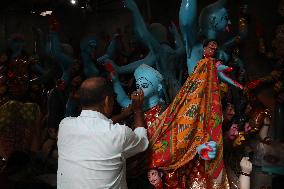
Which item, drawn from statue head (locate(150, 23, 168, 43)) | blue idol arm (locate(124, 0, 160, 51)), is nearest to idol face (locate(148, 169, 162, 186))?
blue idol arm (locate(124, 0, 160, 51))

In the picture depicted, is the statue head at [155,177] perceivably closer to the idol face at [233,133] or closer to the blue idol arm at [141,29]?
the idol face at [233,133]

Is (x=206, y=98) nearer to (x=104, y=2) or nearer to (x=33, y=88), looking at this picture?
(x=33, y=88)

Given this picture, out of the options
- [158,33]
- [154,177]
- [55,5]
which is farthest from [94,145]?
[55,5]

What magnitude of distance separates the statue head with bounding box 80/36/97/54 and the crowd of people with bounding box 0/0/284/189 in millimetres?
11

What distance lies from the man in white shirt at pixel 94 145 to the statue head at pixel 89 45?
78.5 inches

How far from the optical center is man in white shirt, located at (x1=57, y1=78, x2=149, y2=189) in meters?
2.09

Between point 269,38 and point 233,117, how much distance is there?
1706mm

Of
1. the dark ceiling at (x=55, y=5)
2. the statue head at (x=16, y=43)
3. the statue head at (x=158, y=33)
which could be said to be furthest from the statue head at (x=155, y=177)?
the dark ceiling at (x=55, y=5)

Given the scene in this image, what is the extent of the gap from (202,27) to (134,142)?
1663 millimetres

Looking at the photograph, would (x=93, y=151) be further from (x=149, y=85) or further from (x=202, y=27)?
(x=202, y=27)

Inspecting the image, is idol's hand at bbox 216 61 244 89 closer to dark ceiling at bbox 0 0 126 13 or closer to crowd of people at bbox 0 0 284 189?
crowd of people at bbox 0 0 284 189

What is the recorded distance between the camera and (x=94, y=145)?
2090 millimetres

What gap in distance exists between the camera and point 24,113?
3666 millimetres

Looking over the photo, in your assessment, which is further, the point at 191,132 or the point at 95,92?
the point at 191,132
